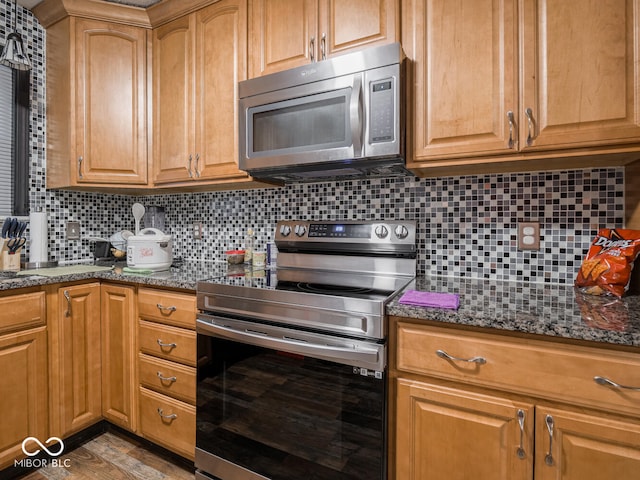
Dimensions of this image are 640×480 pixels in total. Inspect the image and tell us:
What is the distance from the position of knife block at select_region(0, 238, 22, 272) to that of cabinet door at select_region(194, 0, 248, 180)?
1.05 metres

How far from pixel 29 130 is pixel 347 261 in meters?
2.05

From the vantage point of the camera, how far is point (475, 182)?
158 centimetres

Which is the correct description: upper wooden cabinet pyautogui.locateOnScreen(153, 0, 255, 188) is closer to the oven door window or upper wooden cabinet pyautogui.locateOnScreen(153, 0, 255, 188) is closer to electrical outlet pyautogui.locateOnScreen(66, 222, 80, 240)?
electrical outlet pyautogui.locateOnScreen(66, 222, 80, 240)

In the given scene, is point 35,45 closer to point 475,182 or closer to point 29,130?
point 29,130

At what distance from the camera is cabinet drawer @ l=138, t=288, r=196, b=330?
156 cm

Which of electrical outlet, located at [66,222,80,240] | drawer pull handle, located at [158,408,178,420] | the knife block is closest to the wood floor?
drawer pull handle, located at [158,408,178,420]

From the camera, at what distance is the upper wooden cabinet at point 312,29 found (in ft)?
4.74

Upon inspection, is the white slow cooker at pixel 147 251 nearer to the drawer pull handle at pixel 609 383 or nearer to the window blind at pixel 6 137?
the window blind at pixel 6 137

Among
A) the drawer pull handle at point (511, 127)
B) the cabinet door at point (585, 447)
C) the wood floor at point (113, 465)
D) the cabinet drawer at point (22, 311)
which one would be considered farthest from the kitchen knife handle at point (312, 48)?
the wood floor at point (113, 465)

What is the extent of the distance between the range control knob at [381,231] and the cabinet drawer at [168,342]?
0.96 m

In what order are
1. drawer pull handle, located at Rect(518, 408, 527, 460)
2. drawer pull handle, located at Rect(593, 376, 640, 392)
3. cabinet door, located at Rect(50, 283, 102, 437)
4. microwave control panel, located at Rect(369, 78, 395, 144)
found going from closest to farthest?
drawer pull handle, located at Rect(593, 376, 640, 392) → drawer pull handle, located at Rect(518, 408, 527, 460) → microwave control panel, located at Rect(369, 78, 395, 144) → cabinet door, located at Rect(50, 283, 102, 437)

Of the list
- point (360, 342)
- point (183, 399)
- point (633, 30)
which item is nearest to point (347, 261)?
point (360, 342)

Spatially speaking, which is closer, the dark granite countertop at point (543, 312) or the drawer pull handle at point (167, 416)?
the dark granite countertop at point (543, 312)

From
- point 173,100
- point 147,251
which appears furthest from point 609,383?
point 173,100
